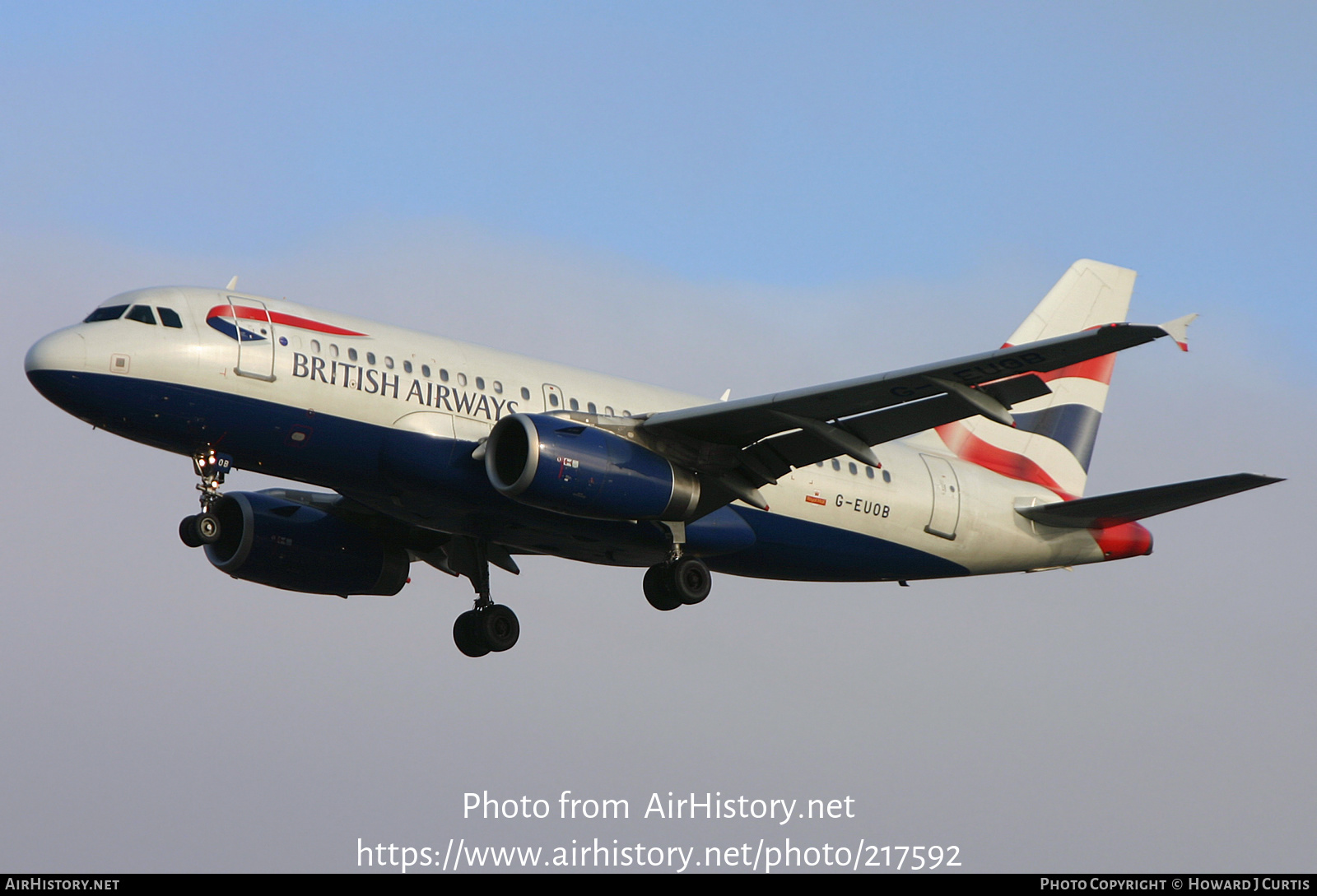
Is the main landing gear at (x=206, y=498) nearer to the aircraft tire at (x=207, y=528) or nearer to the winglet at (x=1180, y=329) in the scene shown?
the aircraft tire at (x=207, y=528)

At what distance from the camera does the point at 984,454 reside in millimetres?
35594

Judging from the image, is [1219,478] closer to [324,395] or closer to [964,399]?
[964,399]

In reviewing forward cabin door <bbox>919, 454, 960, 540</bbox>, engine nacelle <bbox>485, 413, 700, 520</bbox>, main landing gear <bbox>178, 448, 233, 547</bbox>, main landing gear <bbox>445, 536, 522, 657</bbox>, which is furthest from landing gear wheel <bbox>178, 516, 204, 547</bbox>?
forward cabin door <bbox>919, 454, 960, 540</bbox>

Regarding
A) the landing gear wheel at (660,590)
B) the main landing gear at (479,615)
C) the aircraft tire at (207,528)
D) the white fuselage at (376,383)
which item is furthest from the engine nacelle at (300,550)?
the landing gear wheel at (660,590)

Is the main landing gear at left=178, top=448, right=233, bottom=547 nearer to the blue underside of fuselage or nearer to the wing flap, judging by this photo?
the blue underside of fuselage

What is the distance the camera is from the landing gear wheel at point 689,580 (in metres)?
29.7

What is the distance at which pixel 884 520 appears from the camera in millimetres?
32719

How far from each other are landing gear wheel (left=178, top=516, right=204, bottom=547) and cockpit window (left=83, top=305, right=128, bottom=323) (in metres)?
3.71

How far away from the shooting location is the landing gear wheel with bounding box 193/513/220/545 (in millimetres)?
26891

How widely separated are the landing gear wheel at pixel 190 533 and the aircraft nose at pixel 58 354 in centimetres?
324

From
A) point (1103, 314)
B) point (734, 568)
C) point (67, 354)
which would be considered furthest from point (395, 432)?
point (1103, 314)

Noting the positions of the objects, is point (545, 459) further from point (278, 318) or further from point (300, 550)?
point (300, 550)

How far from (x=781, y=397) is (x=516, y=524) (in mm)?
5866

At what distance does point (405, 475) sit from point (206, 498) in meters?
3.51
